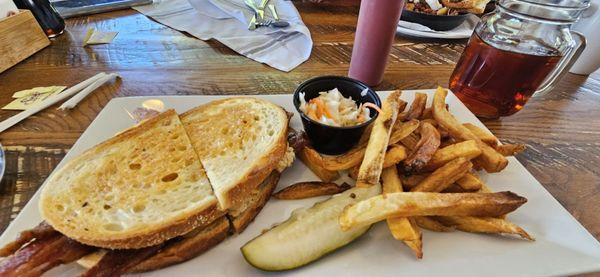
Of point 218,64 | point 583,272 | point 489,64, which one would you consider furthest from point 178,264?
point 489,64

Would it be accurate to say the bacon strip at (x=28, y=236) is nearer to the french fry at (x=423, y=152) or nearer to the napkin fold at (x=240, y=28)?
the french fry at (x=423, y=152)

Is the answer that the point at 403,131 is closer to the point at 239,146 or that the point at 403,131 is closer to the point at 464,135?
the point at 464,135

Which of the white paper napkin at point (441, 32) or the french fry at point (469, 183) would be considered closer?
the french fry at point (469, 183)

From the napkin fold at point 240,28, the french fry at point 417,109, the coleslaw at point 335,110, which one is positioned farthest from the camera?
the napkin fold at point 240,28

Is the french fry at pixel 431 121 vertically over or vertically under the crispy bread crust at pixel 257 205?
over

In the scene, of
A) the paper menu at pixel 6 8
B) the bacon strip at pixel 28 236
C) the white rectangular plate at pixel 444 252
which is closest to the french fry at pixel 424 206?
the white rectangular plate at pixel 444 252

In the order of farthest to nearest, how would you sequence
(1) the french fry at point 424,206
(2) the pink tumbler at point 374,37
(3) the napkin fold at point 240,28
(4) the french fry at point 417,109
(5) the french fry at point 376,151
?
1. (3) the napkin fold at point 240,28
2. (2) the pink tumbler at point 374,37
3. (4) the french fry at point 417,109
4. (5) the french fry at point 376,151
5. (1) the french fry at point 424,206

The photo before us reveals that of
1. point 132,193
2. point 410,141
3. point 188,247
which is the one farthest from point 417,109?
point 132,193

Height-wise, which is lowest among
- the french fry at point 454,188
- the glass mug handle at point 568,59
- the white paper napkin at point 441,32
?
the french fry at point 454,188
